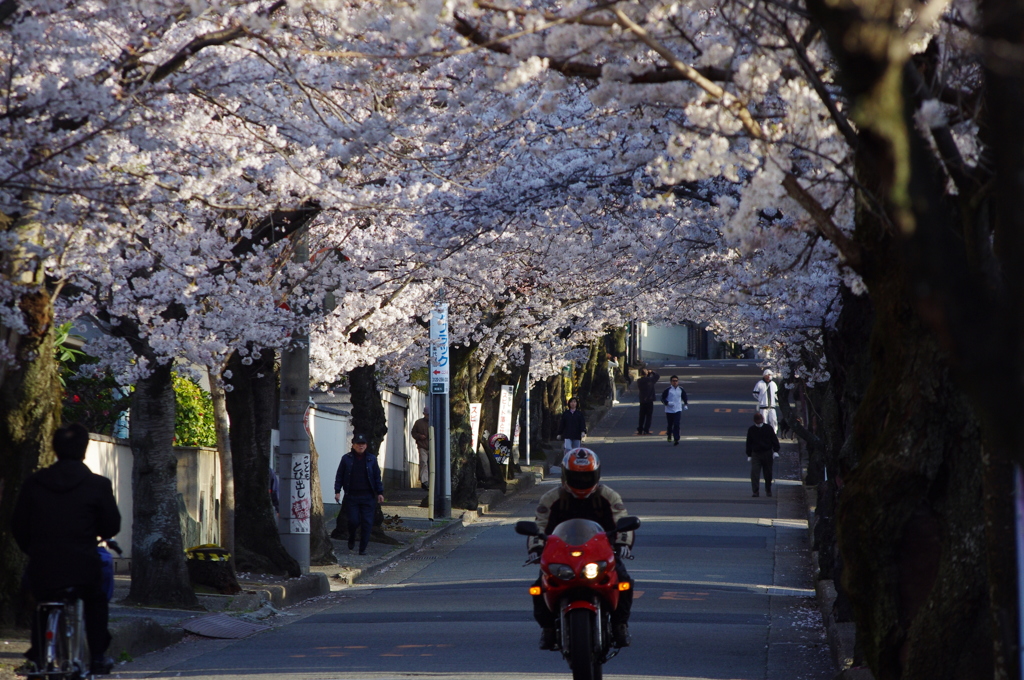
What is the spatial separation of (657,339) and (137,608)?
76.2 m

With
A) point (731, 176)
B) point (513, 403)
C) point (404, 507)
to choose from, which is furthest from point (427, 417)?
point (731, 176)

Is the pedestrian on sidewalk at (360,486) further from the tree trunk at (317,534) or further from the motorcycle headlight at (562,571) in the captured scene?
the motorcycle headlight at (562,571)

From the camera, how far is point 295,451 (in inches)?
666

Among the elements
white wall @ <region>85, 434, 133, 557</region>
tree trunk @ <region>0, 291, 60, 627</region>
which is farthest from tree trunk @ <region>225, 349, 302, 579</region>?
tree trunk @ <region>0, 291, 60, 627</region>

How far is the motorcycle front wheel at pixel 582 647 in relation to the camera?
8523 mm

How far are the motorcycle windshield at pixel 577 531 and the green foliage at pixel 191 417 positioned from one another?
11.0m

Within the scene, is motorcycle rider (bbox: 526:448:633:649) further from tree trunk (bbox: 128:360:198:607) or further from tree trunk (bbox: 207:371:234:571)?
tree trunk (bbox: 207:371:234:571)

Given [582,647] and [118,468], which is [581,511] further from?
[118,468]

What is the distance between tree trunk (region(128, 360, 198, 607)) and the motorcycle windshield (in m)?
5.95

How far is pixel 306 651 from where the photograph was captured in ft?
38.5

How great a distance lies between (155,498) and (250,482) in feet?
11.9

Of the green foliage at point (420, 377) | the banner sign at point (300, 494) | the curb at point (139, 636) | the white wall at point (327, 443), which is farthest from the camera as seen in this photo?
the green foliage at point (420, 377)

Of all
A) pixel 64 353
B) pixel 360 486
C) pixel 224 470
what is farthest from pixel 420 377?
pixel 224 470

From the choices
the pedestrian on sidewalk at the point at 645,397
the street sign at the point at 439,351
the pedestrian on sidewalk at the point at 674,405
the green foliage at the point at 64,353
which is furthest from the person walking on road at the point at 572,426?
the green foliage at the point at 64,353
